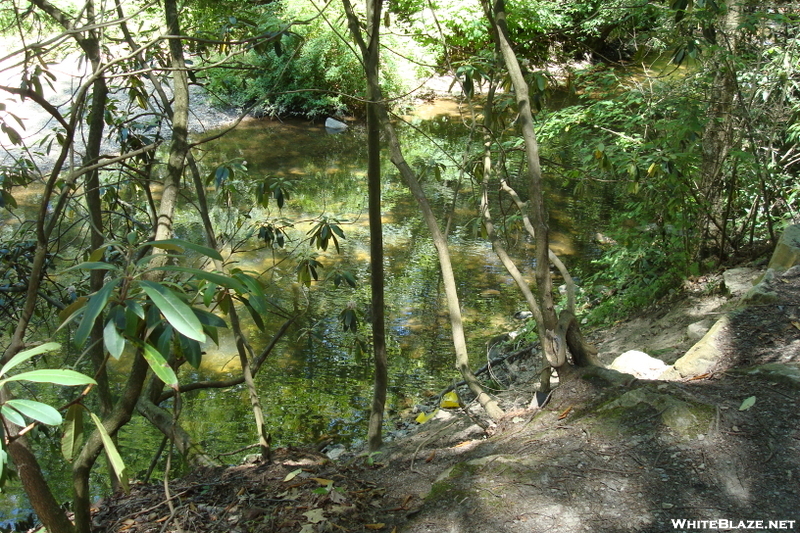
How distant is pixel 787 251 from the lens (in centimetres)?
399

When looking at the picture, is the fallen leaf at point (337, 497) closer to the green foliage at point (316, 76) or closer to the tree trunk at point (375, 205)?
the tree trunk at point (375, 205)

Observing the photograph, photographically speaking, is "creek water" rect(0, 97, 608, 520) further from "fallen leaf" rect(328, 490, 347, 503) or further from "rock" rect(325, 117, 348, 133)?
"rock" rect(325, 117, 348, 133)

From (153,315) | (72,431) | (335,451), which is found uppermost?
(153,315)

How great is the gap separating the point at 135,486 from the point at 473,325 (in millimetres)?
3785

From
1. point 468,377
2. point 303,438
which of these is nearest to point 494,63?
point 468,377

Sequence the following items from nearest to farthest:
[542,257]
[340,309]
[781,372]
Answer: [781,372] → [542,257] → [340,309]

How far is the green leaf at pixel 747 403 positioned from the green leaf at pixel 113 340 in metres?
2.18

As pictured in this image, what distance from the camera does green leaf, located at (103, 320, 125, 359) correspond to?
1.32 meters

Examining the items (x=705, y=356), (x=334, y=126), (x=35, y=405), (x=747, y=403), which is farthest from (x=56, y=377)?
(x=334, y=126)

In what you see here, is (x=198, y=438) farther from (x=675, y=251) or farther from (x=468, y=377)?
(x=675, y=251)

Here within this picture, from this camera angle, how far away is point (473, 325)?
20.2 feet

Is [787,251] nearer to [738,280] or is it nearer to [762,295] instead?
[738,280]

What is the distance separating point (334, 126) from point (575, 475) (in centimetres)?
1216

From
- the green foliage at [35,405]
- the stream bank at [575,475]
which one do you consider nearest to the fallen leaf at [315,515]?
the stream bank at [575,475]
